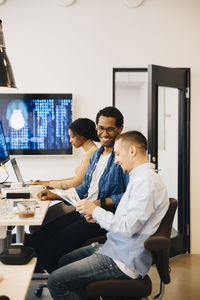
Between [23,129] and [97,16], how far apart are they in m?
1.45

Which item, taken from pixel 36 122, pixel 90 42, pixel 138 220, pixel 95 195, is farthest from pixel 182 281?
pixel 90 42

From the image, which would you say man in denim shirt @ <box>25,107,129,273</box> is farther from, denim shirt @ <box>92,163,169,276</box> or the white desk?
denim shirt @ <box>92,163,169,276</box>

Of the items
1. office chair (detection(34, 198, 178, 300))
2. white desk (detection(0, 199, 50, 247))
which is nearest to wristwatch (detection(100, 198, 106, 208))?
white desk (detection(0, 199, 50, 247))

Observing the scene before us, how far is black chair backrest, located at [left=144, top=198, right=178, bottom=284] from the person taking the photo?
1.86 meters

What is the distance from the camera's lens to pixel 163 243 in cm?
187

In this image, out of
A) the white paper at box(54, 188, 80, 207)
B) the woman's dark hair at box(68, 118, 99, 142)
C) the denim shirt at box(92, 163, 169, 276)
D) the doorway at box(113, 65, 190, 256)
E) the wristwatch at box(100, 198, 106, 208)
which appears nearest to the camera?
the denim shirt at box(92, 163, 169, 276)

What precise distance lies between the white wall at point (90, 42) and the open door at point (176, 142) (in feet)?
0.88

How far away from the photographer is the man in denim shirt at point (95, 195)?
2.62 metres

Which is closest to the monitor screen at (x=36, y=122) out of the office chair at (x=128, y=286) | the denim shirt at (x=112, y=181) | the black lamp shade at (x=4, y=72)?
the black lamp shade at (x=4, y=72)

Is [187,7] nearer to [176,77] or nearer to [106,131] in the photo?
[176,77]

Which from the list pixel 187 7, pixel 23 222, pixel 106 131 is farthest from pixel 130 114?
pixel 23 222

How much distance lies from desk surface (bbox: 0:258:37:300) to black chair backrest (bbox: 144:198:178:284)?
1.83 feet

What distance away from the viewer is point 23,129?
4328mm

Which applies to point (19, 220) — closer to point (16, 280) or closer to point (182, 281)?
point (16, 280)
